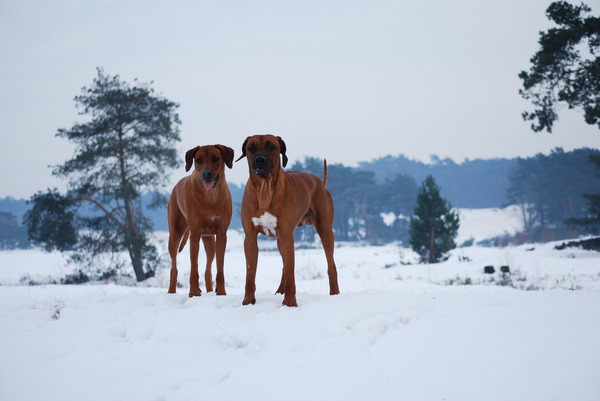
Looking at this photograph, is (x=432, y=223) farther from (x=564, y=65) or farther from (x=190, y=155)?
(x=190, y=155)

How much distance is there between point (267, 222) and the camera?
503 cm

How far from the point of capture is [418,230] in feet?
81.5

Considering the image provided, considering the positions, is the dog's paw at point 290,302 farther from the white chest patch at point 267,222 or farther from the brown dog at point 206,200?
the brown dog at point 206,200

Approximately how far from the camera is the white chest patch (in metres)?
5.00

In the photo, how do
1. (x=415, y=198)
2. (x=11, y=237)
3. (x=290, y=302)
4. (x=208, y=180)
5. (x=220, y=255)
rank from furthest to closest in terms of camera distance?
(x=11, y=237) → (x=415, y=198) → (x=220, y=255) → (x=208, y=180) → (x=290, y=302)

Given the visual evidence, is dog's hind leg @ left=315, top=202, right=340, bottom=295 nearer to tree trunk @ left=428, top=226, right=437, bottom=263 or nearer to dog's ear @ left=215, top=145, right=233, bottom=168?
dog's ear @ left=215, top=145, right=233, bottom=168

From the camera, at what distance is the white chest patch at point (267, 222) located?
5000 millimetres

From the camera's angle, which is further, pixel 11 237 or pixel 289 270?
pixel 11 237

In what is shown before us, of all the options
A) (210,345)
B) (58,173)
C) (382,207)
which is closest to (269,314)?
(210,345)

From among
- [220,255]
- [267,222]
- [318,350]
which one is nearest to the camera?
[318,350]

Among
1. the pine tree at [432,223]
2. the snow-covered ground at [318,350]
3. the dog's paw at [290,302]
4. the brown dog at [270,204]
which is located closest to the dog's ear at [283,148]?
the brown dog at [270,204]

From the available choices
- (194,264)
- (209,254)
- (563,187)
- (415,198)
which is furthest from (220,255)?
(415,198)

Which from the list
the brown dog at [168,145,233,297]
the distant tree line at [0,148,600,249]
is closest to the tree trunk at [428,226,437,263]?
the brown dog at [168,145,233,297]

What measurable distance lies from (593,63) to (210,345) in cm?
1906
